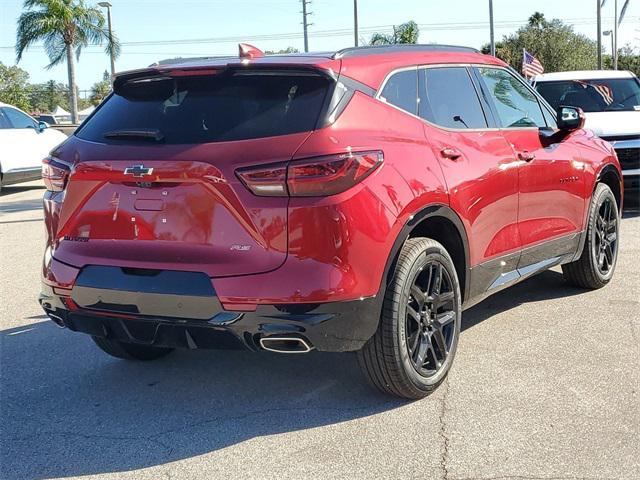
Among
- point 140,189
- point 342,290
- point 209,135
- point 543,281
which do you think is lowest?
point 543,281

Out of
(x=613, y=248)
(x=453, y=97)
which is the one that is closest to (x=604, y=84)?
(x=613, y=248)

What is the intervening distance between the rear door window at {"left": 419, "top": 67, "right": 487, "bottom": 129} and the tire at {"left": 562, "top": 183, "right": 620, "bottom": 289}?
1.74 metres

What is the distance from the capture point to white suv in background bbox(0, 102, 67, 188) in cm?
1420

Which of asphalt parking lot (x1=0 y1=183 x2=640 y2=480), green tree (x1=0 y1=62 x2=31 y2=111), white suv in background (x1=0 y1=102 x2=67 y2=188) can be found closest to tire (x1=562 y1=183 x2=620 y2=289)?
asphalt parking lot (x1=0 y1=183 x2=640 y2=480)

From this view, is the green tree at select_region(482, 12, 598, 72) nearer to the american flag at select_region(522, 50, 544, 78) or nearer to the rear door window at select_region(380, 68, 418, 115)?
the american flag at select_region(522, 50, 544, 78)

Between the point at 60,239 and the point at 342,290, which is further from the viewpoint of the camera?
the point at 60,239

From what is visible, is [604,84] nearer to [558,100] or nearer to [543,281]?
[558,100]

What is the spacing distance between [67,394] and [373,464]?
1883mm

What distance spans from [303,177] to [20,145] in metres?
12.7

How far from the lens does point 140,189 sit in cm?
350

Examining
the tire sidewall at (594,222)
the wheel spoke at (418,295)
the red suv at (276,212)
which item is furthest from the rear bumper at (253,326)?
the tire sidewall at (594,222)

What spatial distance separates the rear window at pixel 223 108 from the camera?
136 inches

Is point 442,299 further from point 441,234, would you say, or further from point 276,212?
point 276,212

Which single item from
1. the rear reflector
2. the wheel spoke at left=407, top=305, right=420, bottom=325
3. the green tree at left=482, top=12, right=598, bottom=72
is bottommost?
the wheel spoke at left=407, top=305, right=420, bottom=325
